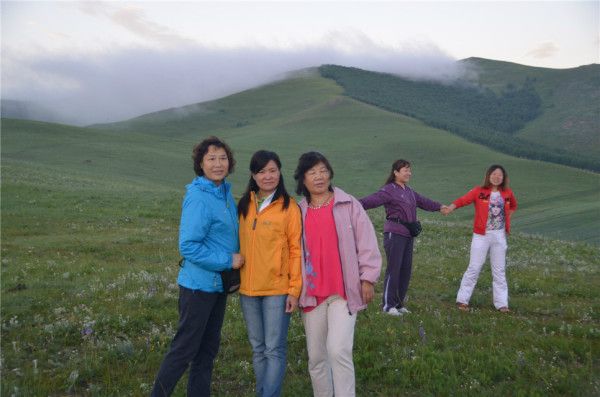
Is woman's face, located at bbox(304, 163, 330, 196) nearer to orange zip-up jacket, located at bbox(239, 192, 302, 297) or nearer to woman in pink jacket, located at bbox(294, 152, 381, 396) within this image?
woman in pink jacket, located at bbox(294, 152, 381, 396)

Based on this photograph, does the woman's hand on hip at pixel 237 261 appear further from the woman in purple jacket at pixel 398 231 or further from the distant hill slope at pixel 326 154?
the distant hill slope at pixel 326 154

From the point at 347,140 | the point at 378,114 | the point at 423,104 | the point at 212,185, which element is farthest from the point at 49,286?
the point at 423,104

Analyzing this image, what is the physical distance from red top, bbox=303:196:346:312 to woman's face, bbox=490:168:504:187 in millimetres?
6040

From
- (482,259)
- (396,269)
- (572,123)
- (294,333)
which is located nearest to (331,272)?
(294,333)

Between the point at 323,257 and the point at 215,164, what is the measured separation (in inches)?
62.9

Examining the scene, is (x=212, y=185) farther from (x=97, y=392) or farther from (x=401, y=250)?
(x=401, y=250)

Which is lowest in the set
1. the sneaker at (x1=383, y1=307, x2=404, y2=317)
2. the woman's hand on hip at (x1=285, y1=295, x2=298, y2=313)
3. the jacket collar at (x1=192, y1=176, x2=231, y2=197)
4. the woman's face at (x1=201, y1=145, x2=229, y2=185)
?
the sneaker at (x1=383, y1=307, x2=404, y2=317)

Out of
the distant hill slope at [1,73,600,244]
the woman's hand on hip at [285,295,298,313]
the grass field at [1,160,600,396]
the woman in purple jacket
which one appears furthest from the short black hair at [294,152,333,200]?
the distant hill slope at [1,73,600,244]

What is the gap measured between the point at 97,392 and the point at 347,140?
98.1 metres

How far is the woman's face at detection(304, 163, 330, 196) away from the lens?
5.84m

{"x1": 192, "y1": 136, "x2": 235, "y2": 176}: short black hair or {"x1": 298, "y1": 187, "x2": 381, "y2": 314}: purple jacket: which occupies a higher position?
{"x1": 192, "y1": 136, "x2": 235, "y2": 176}: short black hair

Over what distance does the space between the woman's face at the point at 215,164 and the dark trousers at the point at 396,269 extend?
4977 mm

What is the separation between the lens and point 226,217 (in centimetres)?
558

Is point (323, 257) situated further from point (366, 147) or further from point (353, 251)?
point (366, 147)
